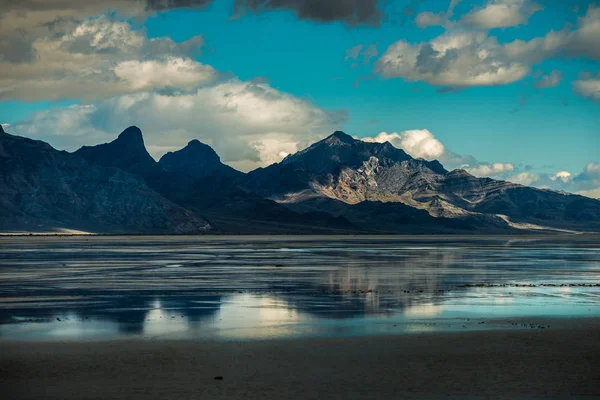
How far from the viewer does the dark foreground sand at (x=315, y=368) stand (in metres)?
22.0

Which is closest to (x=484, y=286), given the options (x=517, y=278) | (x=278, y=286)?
(x=517, y=278)

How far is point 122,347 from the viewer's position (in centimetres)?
A: 2916

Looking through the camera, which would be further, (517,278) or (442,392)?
(517,278)

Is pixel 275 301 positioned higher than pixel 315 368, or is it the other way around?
pixel 275 301

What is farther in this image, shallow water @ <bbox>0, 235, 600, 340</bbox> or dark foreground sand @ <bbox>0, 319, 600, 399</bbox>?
shallow water @ <bbox>0, 235, 600, 340</bbox>

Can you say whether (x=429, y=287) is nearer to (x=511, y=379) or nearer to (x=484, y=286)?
(x=484, y=286)

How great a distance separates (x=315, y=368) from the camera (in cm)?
2536

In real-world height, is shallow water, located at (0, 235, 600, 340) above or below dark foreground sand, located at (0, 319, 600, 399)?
above

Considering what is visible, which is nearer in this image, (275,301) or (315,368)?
(315,368)

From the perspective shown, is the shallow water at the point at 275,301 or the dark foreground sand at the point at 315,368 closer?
the dark foreground sand at the point at 315,368

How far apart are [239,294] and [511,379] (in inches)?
1107

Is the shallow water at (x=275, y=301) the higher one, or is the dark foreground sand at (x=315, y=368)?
the shallow water at (x=275, y=301)

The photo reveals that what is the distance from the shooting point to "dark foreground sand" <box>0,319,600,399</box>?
22.0 metres

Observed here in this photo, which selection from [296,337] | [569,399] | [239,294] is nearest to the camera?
[569,399]
